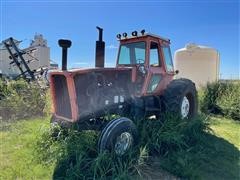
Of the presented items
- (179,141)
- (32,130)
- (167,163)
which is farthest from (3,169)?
(179,141)

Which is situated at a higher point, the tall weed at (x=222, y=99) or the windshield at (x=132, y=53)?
the windshield at (x=132, y=53)

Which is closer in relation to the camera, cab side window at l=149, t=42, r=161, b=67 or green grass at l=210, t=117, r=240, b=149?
cab side window at l=149, t=42, r=161, b=67

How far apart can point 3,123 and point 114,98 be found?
3.33 m

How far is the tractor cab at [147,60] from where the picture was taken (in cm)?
497

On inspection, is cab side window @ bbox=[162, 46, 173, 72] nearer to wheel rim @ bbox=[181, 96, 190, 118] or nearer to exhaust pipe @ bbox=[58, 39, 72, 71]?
wheel rim @ bbox=[181, 96, 190, 118]

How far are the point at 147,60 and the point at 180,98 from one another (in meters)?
1.09

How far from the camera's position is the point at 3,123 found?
20.7 feet

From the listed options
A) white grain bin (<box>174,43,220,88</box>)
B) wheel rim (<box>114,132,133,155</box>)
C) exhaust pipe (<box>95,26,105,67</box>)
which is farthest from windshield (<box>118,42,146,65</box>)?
white grain bin (<box>174,43,220,88</box>)

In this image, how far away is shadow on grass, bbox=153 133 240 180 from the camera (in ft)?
12.2

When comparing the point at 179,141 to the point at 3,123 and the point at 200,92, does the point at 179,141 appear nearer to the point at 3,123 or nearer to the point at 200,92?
the point at 3,123

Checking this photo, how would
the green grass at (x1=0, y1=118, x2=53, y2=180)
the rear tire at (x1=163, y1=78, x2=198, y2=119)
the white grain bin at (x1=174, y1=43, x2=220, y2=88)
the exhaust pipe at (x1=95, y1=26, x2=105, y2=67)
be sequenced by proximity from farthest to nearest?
the white grain bin at (x1=174, y1=43, x2=220, y2=88) < the rear tire at (x1=163, y1=78, x2=198, y2=119) < the exhaust pipe at (x1=95, y1=26, x2=105, y2=67) < the green grass at (x1=0, y1=118, x2=53, y2=180)

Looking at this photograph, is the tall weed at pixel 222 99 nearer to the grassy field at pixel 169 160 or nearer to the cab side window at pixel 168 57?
the grassy field at pixel 169 160

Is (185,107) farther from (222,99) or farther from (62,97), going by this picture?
(222,99)

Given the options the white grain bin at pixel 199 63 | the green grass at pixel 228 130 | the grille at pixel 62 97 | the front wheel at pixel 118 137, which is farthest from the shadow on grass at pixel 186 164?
the white grain bin at pixel 199 63
